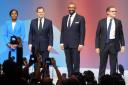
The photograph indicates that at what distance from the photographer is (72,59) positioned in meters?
8.30

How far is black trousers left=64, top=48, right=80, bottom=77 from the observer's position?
823 centimetres

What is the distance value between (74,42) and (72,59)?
1.13 ft

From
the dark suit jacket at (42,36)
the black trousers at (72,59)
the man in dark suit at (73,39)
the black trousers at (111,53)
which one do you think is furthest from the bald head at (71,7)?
the black trousers at (111,53)

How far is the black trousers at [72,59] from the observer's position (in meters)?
8.23

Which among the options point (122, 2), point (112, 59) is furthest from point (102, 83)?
point (122, 2)

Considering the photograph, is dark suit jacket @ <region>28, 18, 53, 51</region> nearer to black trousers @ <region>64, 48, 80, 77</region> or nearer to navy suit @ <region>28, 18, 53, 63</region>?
navy suit @ <region>28, 18, 53, 63</region>

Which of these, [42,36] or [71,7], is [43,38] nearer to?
[42,36]

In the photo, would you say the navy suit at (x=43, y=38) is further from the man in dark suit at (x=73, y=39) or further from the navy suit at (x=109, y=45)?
→ the navy suit at (x=109, y=45)

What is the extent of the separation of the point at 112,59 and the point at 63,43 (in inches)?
42.5

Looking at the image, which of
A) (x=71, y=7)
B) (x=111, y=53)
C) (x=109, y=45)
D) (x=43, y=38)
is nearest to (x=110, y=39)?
(x=109, y=45)

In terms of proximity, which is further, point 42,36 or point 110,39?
point 42,36

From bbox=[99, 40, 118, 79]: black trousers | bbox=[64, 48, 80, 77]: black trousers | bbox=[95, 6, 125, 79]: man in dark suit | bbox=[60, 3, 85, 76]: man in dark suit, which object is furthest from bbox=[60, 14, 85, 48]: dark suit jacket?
bbox=[99, 40, 118, 79]: black trousers

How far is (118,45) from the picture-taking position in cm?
803

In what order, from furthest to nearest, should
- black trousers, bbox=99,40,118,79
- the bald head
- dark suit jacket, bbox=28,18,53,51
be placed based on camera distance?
dark suit jacket, bbox=28,18,53,51
the bald head
black trousers, bbox=99,40,118,79
